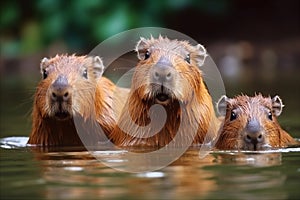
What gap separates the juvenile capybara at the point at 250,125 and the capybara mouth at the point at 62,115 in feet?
4.12

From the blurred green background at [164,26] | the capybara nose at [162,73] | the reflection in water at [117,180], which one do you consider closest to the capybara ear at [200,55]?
the capybara nose at [162,73]

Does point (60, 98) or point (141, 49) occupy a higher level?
point (141, 49)

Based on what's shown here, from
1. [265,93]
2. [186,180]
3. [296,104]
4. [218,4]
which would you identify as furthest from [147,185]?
[218,4]

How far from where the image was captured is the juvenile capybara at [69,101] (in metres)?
8.19

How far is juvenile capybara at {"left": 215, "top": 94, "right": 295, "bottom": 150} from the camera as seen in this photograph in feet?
26.3

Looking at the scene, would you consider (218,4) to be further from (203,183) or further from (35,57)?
(203,183)

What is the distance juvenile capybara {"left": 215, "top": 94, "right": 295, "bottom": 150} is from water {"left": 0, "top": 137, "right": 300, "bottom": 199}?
0.22m

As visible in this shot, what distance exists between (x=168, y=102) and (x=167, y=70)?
0.29m

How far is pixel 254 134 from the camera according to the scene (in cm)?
798

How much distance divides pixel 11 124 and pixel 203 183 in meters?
5.45

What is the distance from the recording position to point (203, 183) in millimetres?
6043

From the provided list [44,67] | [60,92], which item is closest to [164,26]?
[44,67]

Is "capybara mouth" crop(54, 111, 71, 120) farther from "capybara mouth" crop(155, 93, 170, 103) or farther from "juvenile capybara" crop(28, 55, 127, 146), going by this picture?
"capybara mouth" crop(155, 93, 170, 103)

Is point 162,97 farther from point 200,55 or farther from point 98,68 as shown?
point 98,68
